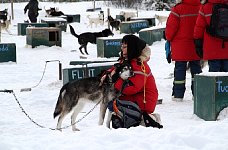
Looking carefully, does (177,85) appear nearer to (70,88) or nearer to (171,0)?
(70,88)

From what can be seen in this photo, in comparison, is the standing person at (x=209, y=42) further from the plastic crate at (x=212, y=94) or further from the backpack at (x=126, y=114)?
the backpack at (x=126, y=114)

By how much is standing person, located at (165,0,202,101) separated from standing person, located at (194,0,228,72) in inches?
17.2

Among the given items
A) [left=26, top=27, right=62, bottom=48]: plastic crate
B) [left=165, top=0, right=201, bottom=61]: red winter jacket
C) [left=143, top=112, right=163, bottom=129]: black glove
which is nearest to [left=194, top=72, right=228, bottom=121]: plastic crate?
[left=165, top=0, right=201, bottom=61]: red winter jacket

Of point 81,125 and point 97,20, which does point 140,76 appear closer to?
point 81,125

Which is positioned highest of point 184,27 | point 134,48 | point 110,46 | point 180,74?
point 184,27

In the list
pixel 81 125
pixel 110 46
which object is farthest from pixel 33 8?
pixel 81 125

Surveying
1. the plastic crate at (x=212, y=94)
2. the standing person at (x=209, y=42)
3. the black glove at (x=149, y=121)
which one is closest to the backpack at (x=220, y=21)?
the standing person at (x=209, y=42)

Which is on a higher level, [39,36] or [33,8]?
[33,8]

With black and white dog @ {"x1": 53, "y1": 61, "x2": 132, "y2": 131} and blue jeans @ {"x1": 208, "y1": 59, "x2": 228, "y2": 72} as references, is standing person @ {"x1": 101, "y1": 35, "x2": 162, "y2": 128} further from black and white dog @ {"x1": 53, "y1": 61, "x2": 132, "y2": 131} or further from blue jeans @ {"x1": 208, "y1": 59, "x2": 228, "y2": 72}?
blue jeans @ {"x1": 208, "y1": 59, "x2": 228, "y2": 72}

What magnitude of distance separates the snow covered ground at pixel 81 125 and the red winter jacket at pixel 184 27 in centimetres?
65

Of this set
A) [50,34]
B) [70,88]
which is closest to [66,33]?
[50,34]

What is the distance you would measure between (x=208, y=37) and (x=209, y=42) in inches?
2.3

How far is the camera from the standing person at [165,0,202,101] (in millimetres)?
6207

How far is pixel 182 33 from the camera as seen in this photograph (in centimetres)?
626
